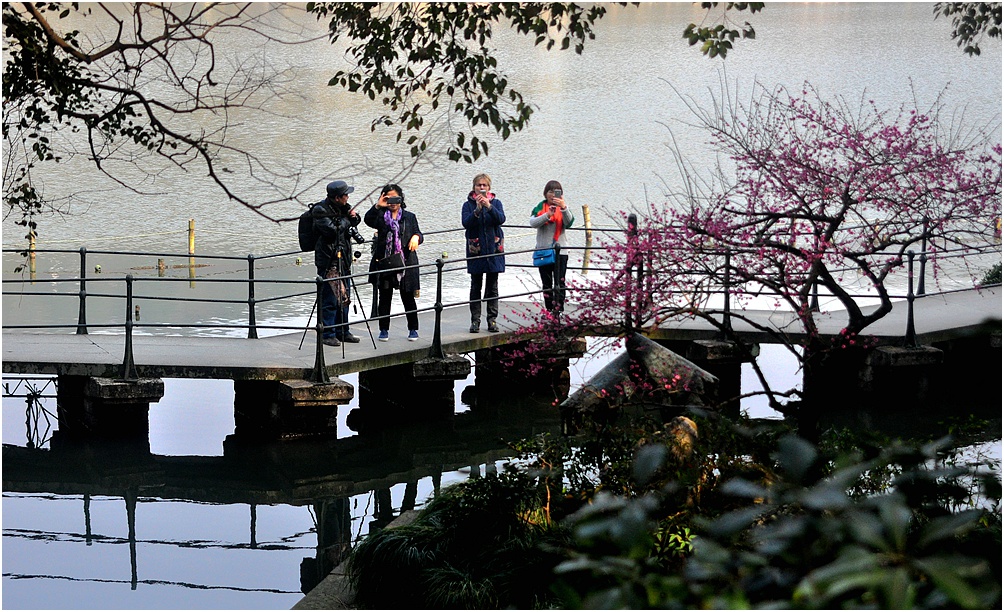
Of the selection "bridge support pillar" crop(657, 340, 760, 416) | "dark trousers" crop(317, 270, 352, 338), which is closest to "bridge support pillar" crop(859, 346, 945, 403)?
"bridge support pillar" crop(657, 340, 760, 416)

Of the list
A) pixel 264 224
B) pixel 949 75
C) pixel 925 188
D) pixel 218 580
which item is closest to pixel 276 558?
pixel 218 580

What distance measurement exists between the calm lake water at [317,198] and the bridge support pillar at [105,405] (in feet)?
1.01

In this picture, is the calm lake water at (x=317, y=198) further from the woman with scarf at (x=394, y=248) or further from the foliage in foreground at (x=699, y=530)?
the foliage in foreground at (x=699, y=530)

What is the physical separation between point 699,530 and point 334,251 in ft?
18.8

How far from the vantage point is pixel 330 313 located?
11.0 metres

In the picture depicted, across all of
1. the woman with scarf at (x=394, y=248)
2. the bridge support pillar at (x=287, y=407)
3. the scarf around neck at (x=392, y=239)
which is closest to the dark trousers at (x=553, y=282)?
the woman with scarf at (x=394, y=248)

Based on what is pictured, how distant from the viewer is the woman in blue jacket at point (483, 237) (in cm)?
1119

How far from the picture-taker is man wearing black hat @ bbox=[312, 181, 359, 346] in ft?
33.7

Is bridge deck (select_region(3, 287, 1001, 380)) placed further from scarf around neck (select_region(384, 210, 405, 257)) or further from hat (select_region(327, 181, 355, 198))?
hat (select_region(327, 181, 355, 198))

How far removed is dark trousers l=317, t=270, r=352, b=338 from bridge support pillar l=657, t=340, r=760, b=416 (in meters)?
3.17

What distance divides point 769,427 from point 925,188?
98.8 inches

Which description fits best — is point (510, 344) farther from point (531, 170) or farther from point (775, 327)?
point (531, 170)

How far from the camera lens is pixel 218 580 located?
7.49 meters

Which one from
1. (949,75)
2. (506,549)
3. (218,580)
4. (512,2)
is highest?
(949,75)
